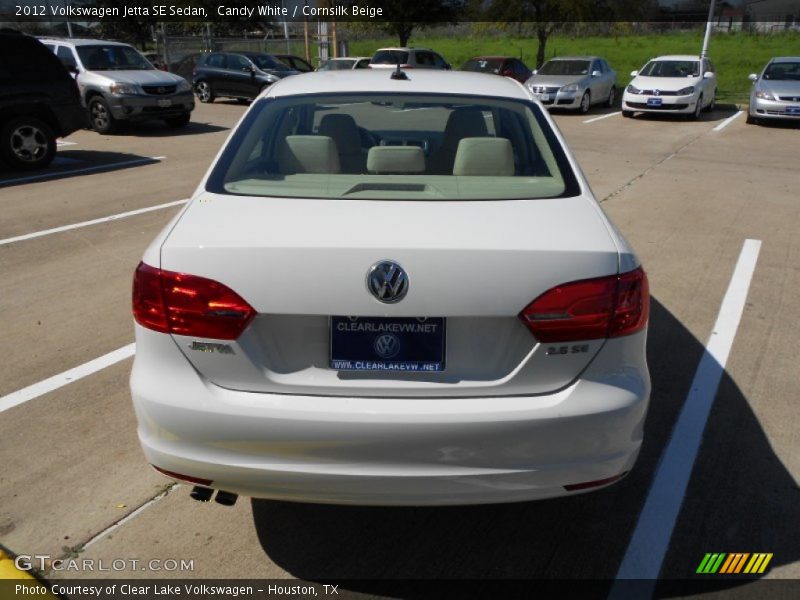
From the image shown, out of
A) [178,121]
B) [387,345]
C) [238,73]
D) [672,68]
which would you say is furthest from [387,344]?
[238,73]

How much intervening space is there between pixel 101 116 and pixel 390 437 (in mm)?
14435

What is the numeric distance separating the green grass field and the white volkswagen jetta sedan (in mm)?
28526

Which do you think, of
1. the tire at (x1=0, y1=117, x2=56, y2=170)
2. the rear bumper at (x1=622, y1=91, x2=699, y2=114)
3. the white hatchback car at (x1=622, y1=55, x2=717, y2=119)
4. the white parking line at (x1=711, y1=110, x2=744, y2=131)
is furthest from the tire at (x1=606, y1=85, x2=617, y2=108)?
the tire at (x1=0, y1=117, x2=56, y2=170)

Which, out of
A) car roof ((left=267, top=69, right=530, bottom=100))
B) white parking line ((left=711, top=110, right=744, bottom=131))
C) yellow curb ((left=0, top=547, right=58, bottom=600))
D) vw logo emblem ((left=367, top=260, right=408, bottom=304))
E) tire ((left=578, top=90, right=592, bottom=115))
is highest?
car roof ((left=267, top=69, right=530, bottom=100))

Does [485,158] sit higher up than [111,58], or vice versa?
[485,158]

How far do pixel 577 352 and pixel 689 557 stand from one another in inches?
44.5

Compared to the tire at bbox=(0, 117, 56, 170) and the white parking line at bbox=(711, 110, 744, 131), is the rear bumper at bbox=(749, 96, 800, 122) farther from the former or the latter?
the tire at bbox=(0, 117, 56, 170)

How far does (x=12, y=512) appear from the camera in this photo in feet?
10.1

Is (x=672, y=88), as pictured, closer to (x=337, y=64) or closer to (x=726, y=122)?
(x=726, y=122)

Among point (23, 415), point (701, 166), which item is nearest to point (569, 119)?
point (701, 166)

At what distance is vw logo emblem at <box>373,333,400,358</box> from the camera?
2.31 m

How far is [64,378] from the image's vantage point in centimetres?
423

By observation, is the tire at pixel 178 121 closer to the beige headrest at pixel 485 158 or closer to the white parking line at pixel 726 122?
the white parking line at pixel 726 122

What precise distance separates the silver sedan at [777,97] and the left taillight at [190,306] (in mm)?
17497
